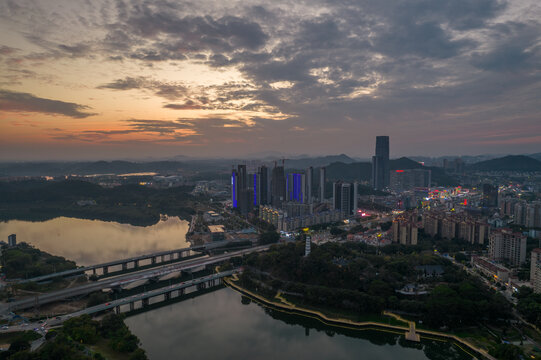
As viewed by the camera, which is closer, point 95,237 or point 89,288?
point 89,288

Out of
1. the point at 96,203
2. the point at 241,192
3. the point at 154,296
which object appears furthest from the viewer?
the point at 96,203

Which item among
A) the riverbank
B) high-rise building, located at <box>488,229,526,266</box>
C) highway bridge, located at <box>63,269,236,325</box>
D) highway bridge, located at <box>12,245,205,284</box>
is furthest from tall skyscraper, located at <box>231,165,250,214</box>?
high-rise building, located at <box>488,229,526,266</box>

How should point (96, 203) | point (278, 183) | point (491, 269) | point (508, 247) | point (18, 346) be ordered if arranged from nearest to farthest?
point (18, 346) → point (491, 269) → point (508, 247) → point (278, 183) → point (96, 203)

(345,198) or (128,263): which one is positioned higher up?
(345,198)

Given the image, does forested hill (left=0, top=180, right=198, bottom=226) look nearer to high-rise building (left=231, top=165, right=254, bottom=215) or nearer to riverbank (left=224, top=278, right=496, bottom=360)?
high-rise building (left=231, top=165, right=254, bottom=215)

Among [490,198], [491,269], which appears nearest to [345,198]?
[491,269]

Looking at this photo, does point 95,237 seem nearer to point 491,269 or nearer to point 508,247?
point 491,269

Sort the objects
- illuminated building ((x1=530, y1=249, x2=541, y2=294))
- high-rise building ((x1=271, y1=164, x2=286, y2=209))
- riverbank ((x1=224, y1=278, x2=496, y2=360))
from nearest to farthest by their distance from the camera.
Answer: riverbank ((x1=224, y1=278, x2=496, y2=360)) < illuminated building ((x1=530, y1=249, x2=541, y2=294)) < high-rise building ((x1=271, y1=164, x2=286, y2=209))

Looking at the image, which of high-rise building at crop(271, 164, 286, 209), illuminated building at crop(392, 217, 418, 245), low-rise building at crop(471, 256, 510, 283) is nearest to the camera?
low-rise building at crop(471, 256, 510, 283)
